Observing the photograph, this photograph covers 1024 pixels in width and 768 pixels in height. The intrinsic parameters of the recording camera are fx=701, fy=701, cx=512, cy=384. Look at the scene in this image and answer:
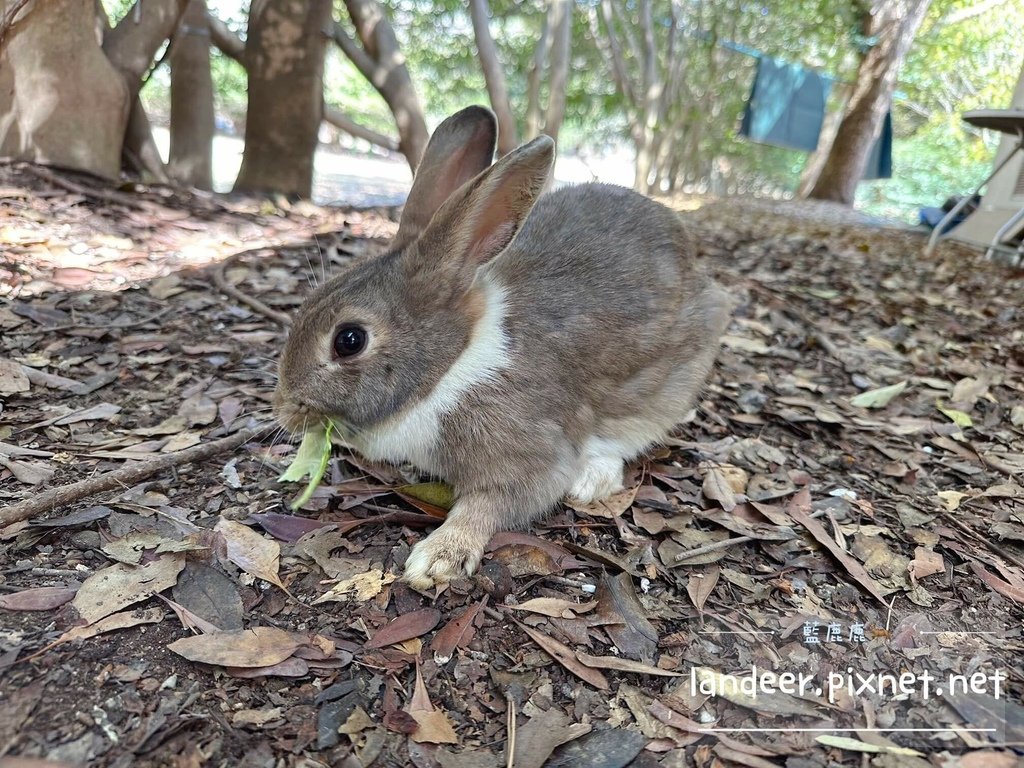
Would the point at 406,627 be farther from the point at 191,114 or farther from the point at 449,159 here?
the point at 191,114

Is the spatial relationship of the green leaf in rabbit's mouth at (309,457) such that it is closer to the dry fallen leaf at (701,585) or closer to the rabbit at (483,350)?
the rabbit at (483,350)

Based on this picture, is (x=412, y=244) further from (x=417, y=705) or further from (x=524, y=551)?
(x=417, y=705)

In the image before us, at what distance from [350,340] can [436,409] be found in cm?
40

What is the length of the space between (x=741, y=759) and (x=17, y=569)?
2.17 metres

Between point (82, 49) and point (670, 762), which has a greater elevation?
point (82, 49)

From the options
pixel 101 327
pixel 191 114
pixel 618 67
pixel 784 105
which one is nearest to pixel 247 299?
pixel 101 327

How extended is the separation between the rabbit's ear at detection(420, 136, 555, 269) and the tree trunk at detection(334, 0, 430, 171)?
632 centimetres

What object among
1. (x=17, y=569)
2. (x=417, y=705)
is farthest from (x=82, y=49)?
(x=417, y=705)

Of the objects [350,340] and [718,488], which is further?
[718,488]

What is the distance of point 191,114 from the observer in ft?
27.3

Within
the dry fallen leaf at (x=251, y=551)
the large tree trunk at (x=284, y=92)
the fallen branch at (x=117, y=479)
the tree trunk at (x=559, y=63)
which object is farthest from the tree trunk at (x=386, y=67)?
the dry fallen leaf at (x=251, y=551)

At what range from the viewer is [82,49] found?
18.9 feet

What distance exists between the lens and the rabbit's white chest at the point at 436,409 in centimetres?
262

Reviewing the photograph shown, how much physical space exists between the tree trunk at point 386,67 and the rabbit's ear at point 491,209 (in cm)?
632
